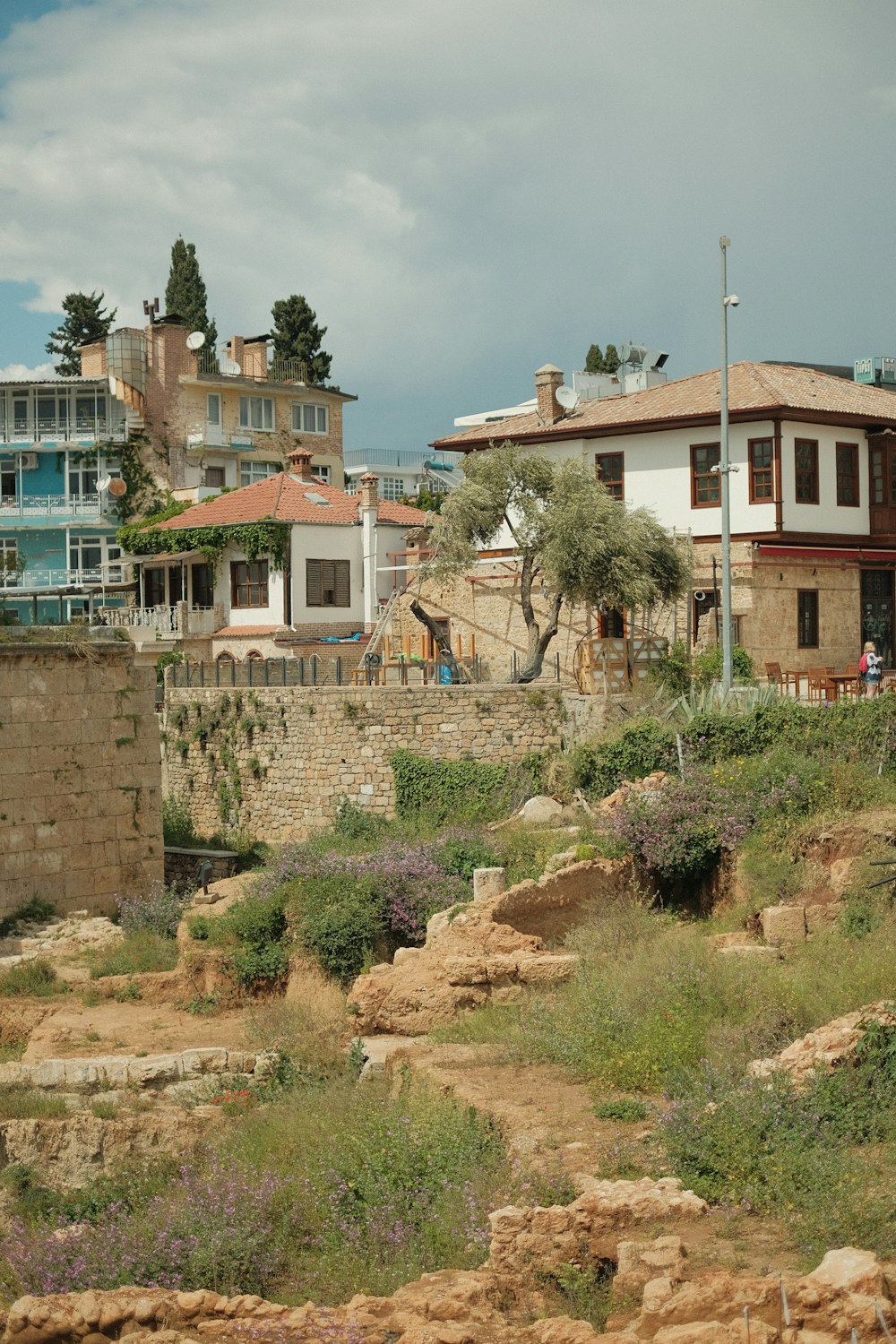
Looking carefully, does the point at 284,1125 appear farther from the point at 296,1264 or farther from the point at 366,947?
the point at 366,947

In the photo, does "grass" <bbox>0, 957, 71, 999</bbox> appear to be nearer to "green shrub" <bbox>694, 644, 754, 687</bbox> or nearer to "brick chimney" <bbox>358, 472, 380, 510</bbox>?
"green shrub" <bbox>694, 644, 754, 687</bbox>

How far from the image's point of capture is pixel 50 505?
52312 millimetres

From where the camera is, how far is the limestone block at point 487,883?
19.5m

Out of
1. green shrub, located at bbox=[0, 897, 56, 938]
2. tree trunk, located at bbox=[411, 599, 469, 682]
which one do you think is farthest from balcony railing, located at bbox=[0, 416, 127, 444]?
green shrub, located at bbox=[0, 897, 56, 938]

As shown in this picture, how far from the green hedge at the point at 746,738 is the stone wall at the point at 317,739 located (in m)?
1.92

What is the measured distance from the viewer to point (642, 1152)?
10836 millimetres

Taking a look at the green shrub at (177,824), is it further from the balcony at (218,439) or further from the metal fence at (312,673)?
the balcony at (218,439)

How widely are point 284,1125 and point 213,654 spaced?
31.5 m

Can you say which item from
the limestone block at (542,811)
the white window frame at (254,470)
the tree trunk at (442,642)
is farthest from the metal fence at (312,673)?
the white window frame at (254,470)

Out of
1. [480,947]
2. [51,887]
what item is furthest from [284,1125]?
[51,887]

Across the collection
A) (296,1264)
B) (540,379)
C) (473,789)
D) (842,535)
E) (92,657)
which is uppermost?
(540,379)

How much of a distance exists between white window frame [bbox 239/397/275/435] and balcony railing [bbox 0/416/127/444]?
487 centimetres

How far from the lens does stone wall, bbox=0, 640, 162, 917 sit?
21891 mm

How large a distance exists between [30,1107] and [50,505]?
136 ft
